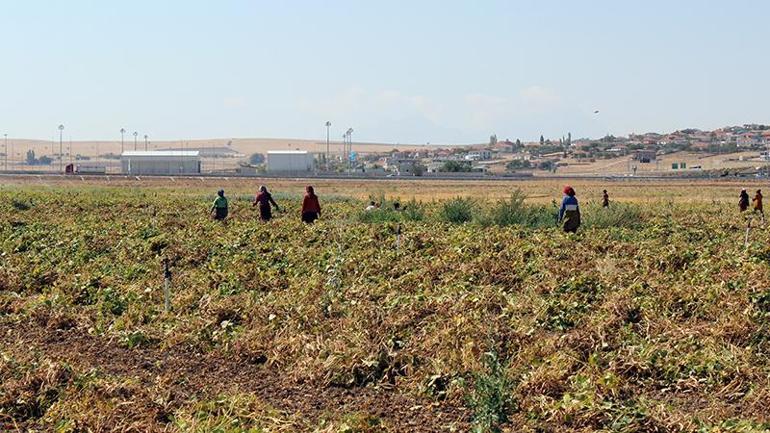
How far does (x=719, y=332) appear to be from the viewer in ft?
33.3

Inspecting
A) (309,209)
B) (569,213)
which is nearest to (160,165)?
(309,209)

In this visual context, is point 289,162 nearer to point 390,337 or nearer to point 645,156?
point 645,156

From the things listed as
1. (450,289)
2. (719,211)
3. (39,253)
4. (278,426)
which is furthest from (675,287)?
(719,211)

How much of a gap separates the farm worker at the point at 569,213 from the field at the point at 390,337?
82.5 inches

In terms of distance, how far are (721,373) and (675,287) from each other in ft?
11.3

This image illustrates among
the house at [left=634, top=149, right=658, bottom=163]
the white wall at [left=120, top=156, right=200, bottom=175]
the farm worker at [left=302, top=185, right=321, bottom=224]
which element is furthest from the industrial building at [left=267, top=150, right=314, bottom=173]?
the farm worker at [left=302, top=185, right=321, bottom=224]

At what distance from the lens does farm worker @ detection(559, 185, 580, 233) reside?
2067 centimetres

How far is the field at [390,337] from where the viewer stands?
26.6ft

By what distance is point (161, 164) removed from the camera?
123 meters

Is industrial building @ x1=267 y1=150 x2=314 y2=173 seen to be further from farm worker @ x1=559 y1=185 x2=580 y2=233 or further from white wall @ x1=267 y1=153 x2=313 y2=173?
farm worker @ x1=559 y1=185 x2=580 y2=233

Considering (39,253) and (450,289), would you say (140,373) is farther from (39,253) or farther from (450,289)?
(39,253)

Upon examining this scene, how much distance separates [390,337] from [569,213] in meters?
11.1

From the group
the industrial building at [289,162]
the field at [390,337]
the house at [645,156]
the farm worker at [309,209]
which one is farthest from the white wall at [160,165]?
the field at [390,337]

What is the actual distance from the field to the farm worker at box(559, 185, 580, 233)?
209cm
